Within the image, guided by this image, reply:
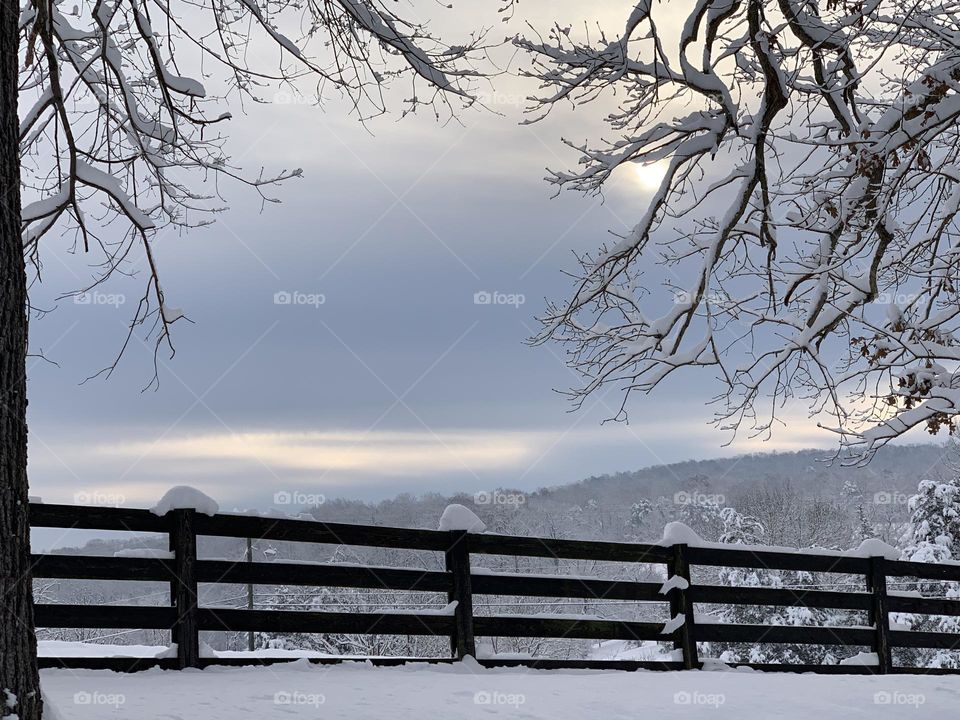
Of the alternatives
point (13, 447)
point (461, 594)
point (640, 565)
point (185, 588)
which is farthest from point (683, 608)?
point (640, 565)

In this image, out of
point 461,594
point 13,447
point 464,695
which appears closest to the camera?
point 13,447

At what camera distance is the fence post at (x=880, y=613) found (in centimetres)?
1097

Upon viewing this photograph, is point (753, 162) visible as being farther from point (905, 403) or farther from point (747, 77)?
point (905, 403)

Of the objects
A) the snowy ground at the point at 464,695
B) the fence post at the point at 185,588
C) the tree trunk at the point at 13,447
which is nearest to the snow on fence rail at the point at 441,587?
the fence post at the point at 185,588

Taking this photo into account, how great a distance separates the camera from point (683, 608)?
373 inches

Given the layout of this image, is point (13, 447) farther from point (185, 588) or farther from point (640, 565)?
point (640, 565)

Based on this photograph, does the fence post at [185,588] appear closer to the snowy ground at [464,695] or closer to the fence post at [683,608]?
the snowy ground at [464,695]

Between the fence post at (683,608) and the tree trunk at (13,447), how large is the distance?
7041mm

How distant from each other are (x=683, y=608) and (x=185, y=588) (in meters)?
5.26

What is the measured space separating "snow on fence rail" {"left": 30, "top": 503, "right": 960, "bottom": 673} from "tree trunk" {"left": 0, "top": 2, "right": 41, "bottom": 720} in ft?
9.69

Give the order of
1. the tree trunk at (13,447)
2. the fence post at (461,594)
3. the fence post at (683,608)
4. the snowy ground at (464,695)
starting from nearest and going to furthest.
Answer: the tree trunk at (13,447) → the snowy ground at (464,695) → the fence post at (461,594) → the fence post at (683,608)

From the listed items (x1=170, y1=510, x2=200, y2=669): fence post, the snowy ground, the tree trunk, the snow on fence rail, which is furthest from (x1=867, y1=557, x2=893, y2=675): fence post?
the tree trunk

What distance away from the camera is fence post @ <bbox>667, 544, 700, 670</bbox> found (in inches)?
369

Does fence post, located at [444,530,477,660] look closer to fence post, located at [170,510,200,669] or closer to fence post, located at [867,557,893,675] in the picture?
fence post, located at [170,510,200,669]
